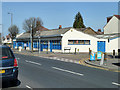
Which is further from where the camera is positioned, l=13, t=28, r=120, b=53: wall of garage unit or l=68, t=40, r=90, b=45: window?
l=68, t=40, r=90, b=45: window

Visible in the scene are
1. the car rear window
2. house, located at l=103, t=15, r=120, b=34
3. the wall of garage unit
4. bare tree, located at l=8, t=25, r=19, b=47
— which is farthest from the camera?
bare tree, located at l=8, t=25, r=19, b=47

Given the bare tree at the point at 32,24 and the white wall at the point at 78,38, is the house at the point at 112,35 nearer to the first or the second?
the white wall at the point at 78,38

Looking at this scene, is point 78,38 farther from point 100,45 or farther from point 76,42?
point 100,45

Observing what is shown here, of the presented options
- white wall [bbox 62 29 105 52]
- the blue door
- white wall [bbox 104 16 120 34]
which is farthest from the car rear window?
white wall [bbox 104 16 120 34]

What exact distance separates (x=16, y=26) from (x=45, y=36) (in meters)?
17.9

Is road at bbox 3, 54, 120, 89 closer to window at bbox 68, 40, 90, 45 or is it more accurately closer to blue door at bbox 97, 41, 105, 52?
window at bbox 68, 40, 90, 45

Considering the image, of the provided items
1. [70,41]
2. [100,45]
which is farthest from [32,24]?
[100,45]

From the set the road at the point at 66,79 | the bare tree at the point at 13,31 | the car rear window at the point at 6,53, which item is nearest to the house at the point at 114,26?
the bare tree at the point at 13,31

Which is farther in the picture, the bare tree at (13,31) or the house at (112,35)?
the bare tree at (13,31)

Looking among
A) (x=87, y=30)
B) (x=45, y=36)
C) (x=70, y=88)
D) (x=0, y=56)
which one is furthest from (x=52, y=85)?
(x=87, y=30)

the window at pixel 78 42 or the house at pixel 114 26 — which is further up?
the house at pixel 114 26

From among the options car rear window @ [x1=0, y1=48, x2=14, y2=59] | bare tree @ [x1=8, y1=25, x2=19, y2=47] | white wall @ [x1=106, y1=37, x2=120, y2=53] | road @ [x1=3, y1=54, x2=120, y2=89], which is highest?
bare tree @ [x1=8, y1=25, x2=19, y2=47]

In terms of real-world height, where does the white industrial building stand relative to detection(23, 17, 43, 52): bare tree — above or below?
below

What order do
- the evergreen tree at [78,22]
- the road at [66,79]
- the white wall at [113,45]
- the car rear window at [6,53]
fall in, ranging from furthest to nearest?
1. the evergreen tree at [78,22]
2. the white wall at [113,45]
3. the road at [66,79]
4. the car rear window at [6,53]
